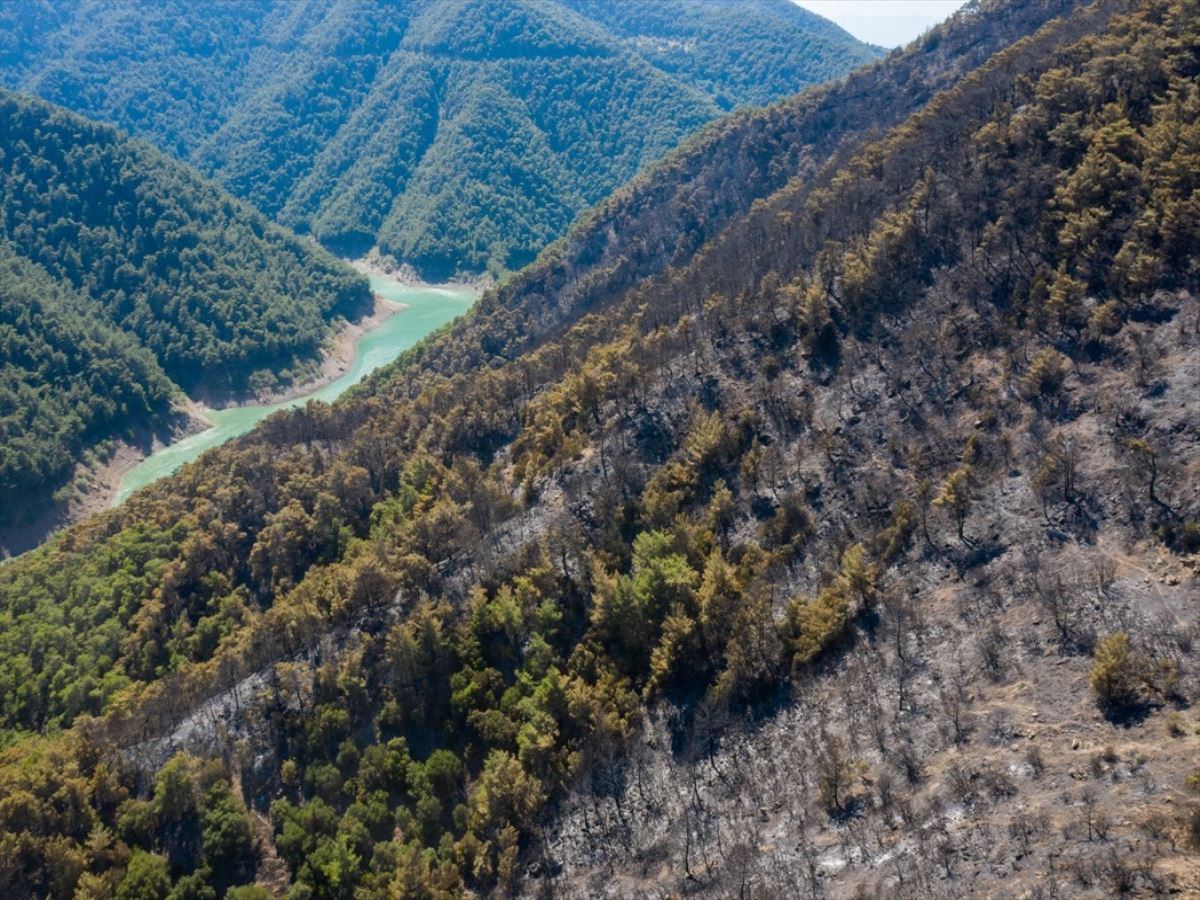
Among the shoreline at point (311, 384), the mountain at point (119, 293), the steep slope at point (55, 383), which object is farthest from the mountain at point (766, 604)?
the shoreline at point (311, 384)

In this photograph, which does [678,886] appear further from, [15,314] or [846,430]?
[15,314]

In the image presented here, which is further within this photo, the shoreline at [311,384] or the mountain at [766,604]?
the shoreline at [311,384]

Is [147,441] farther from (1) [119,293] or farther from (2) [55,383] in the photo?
(1) [119,293]

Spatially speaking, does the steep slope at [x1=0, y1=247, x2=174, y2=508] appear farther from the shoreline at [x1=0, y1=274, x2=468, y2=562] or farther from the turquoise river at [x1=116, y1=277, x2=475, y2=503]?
the turquoise river at [x1=116, y1=277, x2=475, y2=503]

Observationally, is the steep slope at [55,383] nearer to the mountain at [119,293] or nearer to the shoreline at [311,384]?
the mountain at [119,293]

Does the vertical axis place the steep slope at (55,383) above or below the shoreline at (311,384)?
above

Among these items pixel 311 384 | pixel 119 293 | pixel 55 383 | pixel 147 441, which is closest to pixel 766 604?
pixel 147 441

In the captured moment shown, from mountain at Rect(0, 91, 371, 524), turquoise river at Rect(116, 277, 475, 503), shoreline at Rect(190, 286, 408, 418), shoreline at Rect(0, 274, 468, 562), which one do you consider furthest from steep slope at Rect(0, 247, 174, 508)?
turquoise river at Rect(116, 277, 475, 503)
